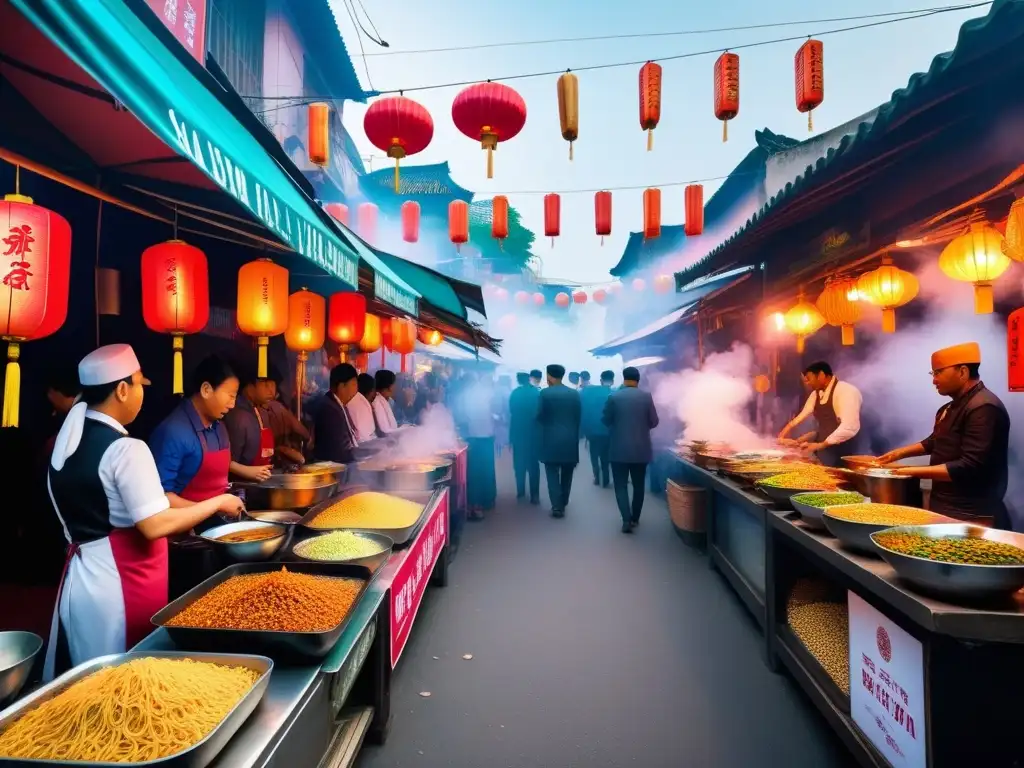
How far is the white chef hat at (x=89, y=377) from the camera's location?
2.30 m

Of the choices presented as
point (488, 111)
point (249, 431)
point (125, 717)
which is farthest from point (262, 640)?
point (488, 111)

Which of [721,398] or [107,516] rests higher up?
[721,398]

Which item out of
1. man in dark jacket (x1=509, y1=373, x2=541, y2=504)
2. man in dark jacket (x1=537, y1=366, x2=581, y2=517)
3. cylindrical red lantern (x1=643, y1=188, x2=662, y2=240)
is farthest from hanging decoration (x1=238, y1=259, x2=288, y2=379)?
cylindrical red lantern (x1=643, y1=188, x2=662, y2=240)

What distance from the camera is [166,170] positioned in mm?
3963

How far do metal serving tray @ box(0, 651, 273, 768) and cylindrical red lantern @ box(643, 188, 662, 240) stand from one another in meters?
11.1

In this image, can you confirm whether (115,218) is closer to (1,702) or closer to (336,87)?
(1,702)

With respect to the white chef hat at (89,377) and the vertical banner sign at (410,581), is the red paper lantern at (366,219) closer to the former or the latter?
the vertical banner sign at (410,581)

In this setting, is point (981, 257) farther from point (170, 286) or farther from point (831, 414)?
point (170, 286)

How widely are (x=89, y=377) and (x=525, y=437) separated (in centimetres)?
817

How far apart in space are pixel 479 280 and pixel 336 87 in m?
16.6

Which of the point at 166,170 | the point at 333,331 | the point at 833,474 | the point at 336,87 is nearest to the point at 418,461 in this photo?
the point at 333,331

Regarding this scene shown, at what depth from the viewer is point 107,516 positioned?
2404 millimetres

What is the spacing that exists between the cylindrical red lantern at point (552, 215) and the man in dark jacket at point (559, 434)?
4.71 meters

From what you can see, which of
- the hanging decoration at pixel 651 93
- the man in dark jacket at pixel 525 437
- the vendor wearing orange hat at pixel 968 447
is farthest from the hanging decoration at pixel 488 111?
the vendor wearing orange hat at pixel 968 447
